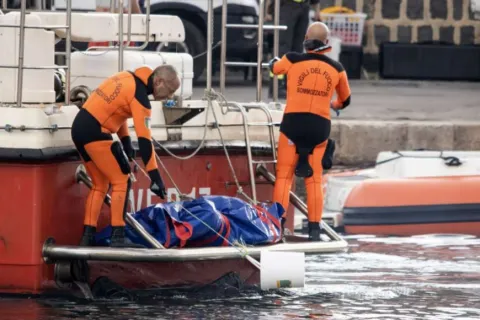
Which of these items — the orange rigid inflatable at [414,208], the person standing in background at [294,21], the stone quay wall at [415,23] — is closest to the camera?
the orange rigid inflatable at [414,208]

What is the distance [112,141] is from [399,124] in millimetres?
6618

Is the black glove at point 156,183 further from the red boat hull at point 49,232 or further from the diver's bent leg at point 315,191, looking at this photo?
the diver's bent leg at point 315,191

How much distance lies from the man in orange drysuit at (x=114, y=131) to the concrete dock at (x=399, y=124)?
20.1 feet

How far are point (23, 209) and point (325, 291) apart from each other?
2.02 meters

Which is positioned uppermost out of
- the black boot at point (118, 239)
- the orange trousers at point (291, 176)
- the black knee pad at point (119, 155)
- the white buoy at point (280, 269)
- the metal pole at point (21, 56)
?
the metal pole at point (21, 56)

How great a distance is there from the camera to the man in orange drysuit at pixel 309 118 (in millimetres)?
9969

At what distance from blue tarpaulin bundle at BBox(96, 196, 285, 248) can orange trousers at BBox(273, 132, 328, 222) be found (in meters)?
0.76

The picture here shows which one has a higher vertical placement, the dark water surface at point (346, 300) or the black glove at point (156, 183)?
the black glove at point (156, 183)

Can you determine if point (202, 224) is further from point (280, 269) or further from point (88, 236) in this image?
point (88, 236)

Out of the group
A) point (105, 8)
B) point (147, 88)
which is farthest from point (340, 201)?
point (147, 88)

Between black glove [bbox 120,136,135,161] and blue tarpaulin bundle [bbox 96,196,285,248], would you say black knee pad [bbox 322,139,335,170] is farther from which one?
Result: black glove [bbox 120,136,135,161]

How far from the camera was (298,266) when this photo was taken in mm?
8844

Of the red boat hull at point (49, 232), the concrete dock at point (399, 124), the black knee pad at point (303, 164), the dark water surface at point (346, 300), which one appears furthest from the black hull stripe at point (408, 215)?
the red boat hull at point (49, 232)

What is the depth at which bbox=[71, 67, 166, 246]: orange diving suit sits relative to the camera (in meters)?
8.70
